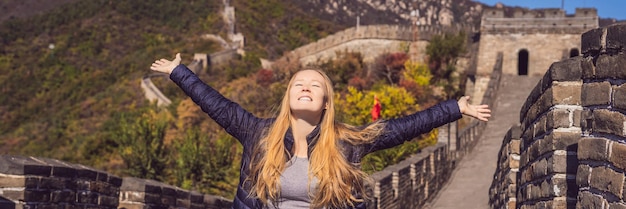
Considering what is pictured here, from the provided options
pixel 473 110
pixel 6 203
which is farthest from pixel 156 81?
pixel 473 110

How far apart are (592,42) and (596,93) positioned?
287 millimetres

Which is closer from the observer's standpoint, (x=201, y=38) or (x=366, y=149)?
(x=366, y=149)

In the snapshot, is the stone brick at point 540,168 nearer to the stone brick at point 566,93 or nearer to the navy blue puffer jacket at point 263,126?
the stone brick at point 566,93

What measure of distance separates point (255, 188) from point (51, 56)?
68.0 meters

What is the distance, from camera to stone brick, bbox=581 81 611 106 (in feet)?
16.6

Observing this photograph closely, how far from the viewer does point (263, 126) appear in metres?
5.13

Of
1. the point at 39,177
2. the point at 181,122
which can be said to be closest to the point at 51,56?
the point at 181,122

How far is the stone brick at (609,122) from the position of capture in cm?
469

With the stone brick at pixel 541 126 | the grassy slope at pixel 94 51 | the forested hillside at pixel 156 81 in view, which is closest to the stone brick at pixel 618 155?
the stone brick at pixel 541 126

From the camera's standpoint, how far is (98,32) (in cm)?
7475

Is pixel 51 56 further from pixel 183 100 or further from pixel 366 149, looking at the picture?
pixel 366 149

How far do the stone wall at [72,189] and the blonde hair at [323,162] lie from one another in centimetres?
319

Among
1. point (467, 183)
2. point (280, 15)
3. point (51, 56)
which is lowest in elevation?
point (467, 183)

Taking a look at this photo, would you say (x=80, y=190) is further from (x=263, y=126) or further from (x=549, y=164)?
(x=549, y=164)
